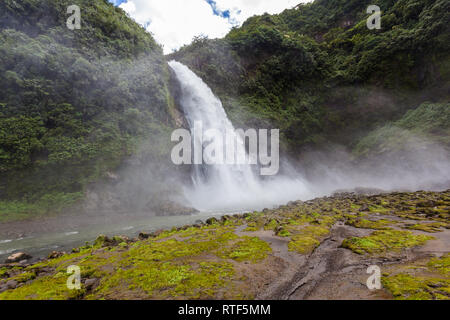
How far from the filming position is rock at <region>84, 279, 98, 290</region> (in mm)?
4188

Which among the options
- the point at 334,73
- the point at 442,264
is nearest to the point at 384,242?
the point at 442,264

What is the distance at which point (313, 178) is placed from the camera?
33.8m

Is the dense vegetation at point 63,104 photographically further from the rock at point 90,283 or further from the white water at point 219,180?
the rock at point 90,283

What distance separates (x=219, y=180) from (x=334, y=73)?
29.5 metres

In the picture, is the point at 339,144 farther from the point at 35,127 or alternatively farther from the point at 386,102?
the point at 35,127

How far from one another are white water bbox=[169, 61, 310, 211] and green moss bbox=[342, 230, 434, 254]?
11905 mm

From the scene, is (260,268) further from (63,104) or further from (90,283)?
(63,104)

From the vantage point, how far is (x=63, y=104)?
15.7 metres

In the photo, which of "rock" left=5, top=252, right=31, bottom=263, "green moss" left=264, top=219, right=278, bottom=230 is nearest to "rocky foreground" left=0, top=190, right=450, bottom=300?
"green moss" left=264, top=219, right=278, bottom=230

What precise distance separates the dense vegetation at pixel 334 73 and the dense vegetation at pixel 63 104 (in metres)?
14.3

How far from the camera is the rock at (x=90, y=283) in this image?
13.7 feet

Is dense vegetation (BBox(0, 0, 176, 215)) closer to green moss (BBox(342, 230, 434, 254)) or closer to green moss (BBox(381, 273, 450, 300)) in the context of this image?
green moss (BBox(342, 230, 434, 254))

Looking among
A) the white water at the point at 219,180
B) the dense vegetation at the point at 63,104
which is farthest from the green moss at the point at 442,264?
the dense vegetation at the point at 63,104

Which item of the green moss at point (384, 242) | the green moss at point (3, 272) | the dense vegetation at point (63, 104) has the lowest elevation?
the green moss at point (3, 272)
